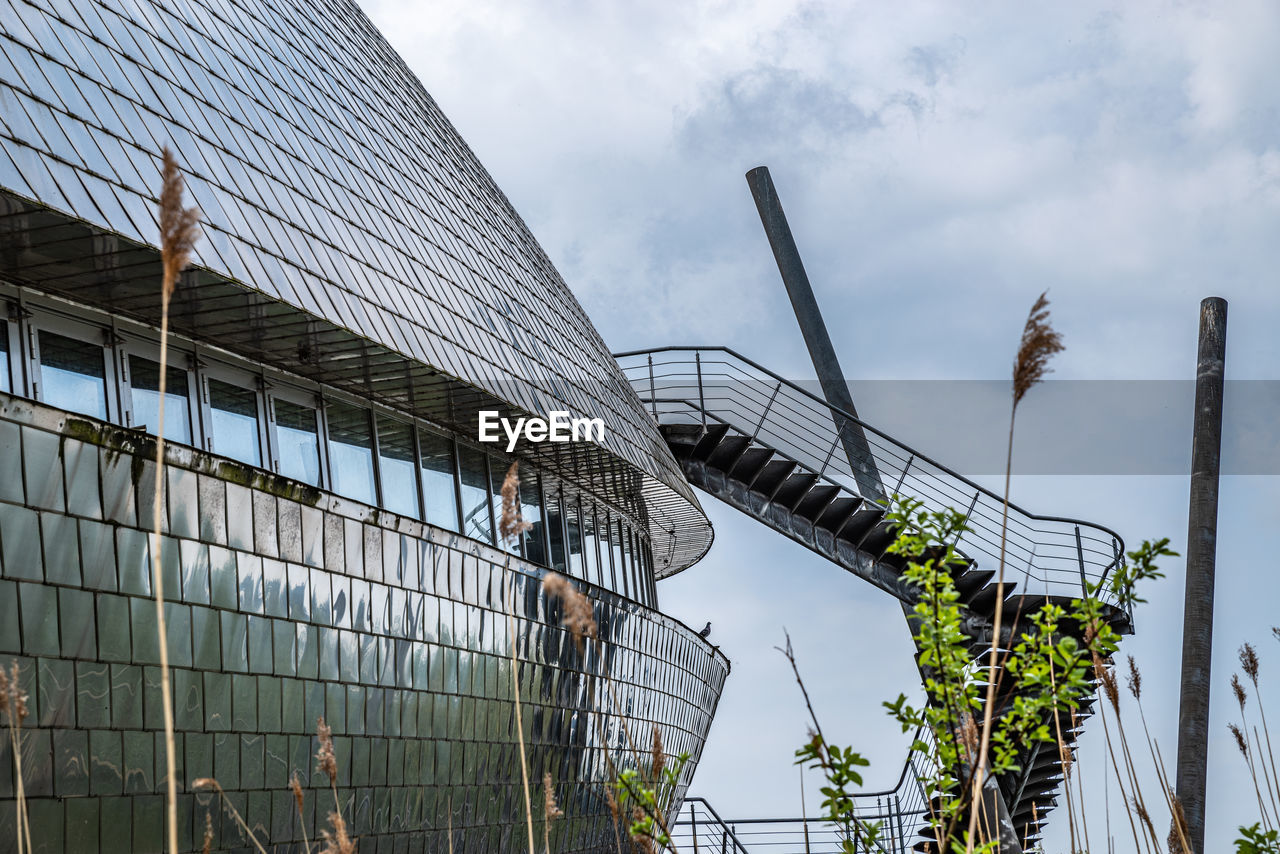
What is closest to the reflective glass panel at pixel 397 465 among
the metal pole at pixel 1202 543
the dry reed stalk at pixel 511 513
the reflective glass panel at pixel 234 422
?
the reflective glass panel at pixel 234 422

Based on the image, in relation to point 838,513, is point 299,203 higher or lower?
higher

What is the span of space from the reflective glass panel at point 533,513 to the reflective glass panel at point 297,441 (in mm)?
4188

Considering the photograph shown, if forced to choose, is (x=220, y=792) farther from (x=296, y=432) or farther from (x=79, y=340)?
(x=296, y=432)

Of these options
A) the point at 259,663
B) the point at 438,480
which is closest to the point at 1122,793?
the point at 259,663

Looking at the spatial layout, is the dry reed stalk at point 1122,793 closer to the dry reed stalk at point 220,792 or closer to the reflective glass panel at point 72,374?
the dry reed stalk at point 220,792

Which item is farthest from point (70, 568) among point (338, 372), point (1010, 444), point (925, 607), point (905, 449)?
point (905, 449)

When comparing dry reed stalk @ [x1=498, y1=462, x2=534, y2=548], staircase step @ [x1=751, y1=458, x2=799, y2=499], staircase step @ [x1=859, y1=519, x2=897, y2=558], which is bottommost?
dry reed stalk @ [x1=498, y1=462, x2=534, y2=548]

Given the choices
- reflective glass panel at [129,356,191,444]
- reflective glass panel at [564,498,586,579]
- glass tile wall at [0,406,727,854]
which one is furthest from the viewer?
reflective glass panel at [564,498,586,579]

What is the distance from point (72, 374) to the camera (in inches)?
333

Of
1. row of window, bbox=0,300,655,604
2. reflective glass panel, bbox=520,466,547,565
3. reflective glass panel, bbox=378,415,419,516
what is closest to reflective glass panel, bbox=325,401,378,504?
row of window, bbox=0,300,655,604

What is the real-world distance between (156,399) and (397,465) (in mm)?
3714

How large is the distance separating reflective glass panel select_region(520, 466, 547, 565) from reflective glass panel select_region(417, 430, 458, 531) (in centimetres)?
169

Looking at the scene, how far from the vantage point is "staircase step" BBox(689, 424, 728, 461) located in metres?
19.7

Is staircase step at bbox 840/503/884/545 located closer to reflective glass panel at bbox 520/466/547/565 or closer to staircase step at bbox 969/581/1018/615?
staircase step at bbox 969/581/1018/615
